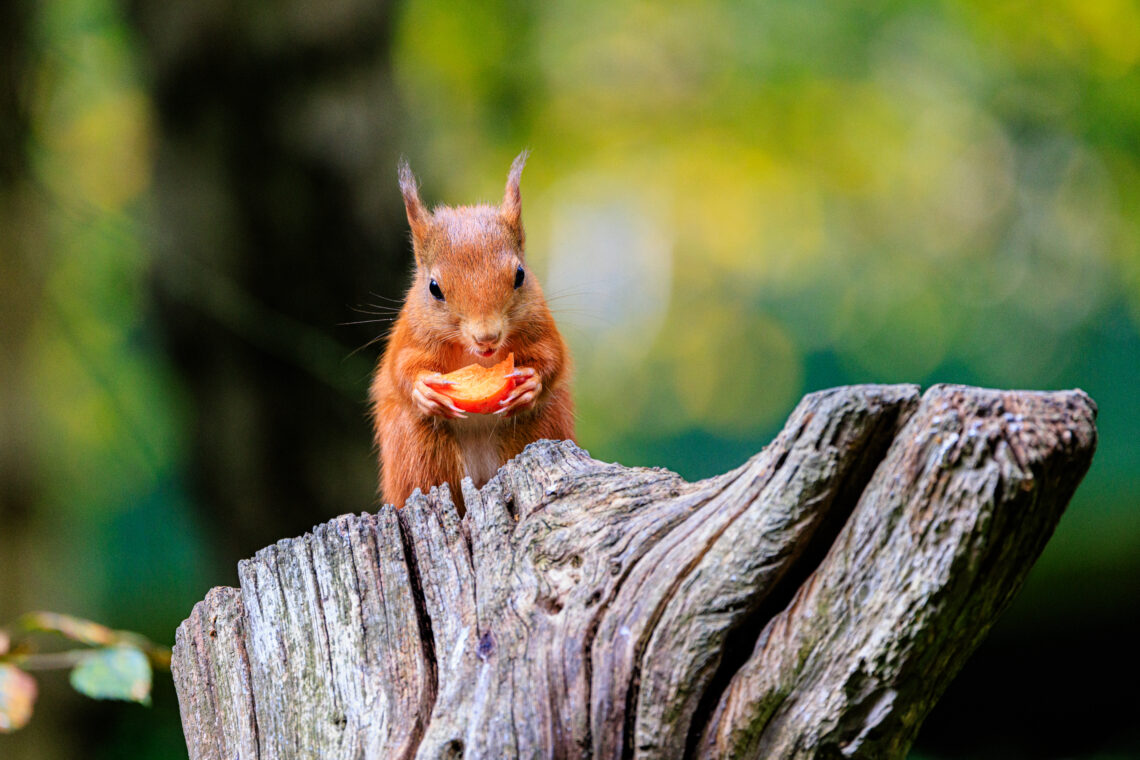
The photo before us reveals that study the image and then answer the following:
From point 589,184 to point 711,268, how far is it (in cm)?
58

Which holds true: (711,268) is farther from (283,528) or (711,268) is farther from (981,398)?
(981,398)

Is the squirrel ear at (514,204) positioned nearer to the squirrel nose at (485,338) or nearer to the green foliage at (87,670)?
the squirrel nose at (485,338)

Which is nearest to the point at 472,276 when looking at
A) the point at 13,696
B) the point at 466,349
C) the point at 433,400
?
the point at 466,349

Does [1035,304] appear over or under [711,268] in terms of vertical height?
under

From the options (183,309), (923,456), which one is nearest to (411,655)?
(923,456)

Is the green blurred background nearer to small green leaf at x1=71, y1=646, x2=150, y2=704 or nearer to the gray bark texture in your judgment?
small green leaf at x1=71, y1=646, x2=150, y2=704

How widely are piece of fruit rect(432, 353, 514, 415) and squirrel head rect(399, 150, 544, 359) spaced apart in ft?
0.11

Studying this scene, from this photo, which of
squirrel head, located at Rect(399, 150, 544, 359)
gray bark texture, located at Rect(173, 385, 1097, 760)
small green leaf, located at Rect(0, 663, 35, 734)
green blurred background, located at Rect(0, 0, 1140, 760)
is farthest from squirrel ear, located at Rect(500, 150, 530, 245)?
small green leaf, located at Rect(0, 663, 35, 734)

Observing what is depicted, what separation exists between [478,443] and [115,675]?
66cm

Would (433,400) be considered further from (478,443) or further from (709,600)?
(709,600)

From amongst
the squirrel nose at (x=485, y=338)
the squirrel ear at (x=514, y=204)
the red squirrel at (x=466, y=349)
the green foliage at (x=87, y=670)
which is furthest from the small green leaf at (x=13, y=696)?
the squirrel ear at (x=514, y=204)

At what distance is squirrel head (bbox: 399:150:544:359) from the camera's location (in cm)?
163

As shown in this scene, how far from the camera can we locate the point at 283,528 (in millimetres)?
2881

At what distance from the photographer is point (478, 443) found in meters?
1.69
